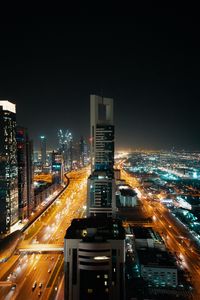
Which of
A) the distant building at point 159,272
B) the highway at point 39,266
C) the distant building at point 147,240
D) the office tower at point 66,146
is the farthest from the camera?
the office tower at point 66,146

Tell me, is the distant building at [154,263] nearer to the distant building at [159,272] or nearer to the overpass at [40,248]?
the distant building at [159,272]

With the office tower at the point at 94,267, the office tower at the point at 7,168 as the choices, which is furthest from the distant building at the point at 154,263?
the office tower at the point at 7,168

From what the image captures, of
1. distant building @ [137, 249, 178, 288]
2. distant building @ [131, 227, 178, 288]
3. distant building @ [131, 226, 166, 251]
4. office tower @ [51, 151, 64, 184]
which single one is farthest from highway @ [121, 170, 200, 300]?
office tower @ [51, 151, 64, 184]

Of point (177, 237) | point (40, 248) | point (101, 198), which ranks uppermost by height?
point (101, 198)

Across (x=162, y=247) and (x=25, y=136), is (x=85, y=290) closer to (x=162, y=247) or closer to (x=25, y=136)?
(x=162, y=247)

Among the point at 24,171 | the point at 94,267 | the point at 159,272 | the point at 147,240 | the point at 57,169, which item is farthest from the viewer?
the point at 57,169

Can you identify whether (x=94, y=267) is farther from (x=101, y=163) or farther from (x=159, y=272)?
(x=101, y=163)

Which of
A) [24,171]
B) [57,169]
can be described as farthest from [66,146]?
[24,171]
